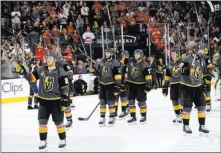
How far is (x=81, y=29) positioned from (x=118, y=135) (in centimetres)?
721

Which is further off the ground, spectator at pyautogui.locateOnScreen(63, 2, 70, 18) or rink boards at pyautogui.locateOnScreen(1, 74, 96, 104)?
spectator at pyautogui.locateOnScreen(63, 2, 70, 18)

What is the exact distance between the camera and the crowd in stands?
1178cm

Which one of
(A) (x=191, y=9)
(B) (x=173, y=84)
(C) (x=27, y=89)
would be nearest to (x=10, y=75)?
(C) (x=27, y=89)

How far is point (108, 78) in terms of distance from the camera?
23.5 ft

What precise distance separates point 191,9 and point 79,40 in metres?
5.58

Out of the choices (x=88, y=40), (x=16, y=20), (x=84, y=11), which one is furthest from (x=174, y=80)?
(x=84, y=11)

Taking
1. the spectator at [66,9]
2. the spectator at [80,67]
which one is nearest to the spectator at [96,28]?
the spectator at [66,9]

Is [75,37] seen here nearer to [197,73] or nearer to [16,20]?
[16,20]

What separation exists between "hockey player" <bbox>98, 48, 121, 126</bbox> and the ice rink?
470 mm

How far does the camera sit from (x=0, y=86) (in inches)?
407

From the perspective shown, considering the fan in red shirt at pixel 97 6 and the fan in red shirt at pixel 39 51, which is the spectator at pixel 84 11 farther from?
the fan in red shirt at pixel 39 51

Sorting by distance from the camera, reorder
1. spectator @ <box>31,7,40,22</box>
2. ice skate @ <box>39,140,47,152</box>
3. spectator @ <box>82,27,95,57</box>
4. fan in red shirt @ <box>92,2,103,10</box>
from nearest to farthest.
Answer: ice skate @ <box>39,140,47,152</box> < spectator @ <box>82,27,95,57</box> < spectator @ <box>31,7,40,22</box> < fan in red shirt @ <box>92,2,103,10</box>

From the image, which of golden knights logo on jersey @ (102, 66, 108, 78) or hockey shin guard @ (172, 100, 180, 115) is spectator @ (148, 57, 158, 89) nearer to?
hockey shin guard @ (172, 100, 180, 115)

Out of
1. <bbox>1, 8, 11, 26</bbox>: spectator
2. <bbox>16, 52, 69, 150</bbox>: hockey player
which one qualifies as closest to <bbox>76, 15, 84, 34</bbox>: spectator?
<bbox>1, 8, 11, 26</bbox>: spectator
